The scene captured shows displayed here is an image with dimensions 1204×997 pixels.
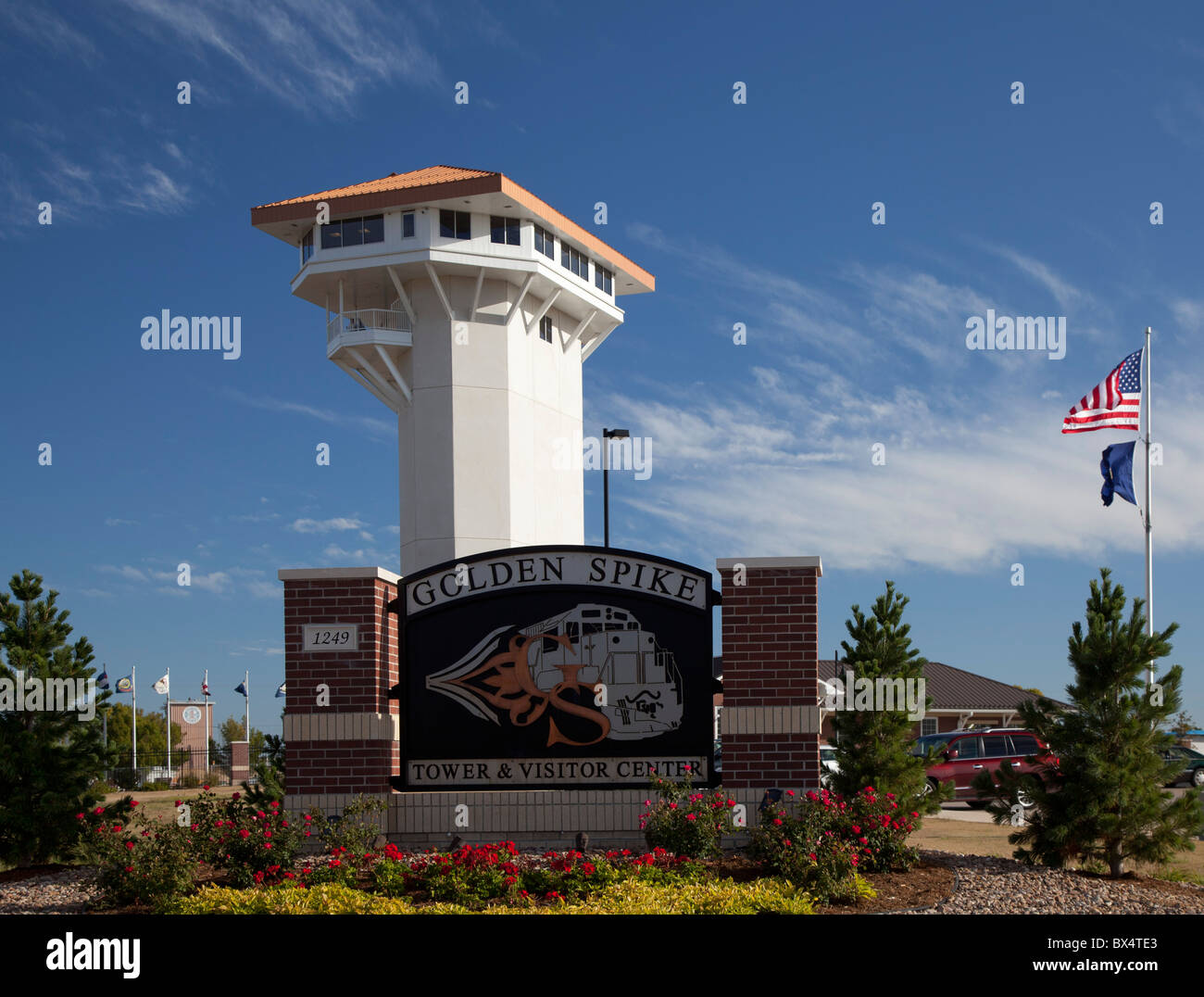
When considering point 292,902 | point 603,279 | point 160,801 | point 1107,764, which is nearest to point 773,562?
point 1107,764

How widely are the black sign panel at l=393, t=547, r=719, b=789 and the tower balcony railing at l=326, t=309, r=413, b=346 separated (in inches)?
932

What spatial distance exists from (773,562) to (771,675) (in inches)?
50.1

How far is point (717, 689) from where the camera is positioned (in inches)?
542

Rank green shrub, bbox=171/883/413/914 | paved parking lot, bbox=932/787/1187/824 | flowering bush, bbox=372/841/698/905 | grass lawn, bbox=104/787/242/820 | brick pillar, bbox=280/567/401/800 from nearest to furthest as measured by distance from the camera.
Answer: green shrub, bbox=171/883/413/914
flowering bush, bbox=372/841/698/905
brick pillar, bbox=280/567/401/800
paved parking lot, bbox=932/787/1187/824
grass lawn, bbox=104/787/242/820

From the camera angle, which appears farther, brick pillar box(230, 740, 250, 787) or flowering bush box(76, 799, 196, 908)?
brick pillar box(230, 740, 250, 787)

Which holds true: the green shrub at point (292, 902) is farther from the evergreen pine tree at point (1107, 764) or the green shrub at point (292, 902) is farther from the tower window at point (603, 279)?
the tower window at point (603, 279)

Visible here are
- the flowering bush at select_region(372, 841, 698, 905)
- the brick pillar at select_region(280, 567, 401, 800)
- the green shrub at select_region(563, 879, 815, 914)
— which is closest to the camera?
the green shrub at select_region(563, 879, 815, 914)

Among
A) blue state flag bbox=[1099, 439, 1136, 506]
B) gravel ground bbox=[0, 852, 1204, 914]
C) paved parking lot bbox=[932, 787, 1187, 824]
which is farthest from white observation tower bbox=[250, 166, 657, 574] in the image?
gravel ground bbox=[0, 852, 1204, 914]

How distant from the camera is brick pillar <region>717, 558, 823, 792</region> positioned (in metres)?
13.3

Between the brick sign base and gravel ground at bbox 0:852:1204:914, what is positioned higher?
the brick sign base

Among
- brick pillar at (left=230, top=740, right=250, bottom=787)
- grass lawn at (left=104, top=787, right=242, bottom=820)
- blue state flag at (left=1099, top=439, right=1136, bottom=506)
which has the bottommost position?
brick pillar at (left=230, top=740, right=250, bottom=787)

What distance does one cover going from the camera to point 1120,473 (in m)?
29.4

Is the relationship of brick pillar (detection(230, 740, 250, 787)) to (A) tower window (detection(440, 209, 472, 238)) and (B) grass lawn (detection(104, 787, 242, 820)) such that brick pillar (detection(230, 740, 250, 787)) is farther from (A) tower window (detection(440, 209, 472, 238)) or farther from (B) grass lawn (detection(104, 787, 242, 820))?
(A) tower window (detection(440, 209, 472, 238))
